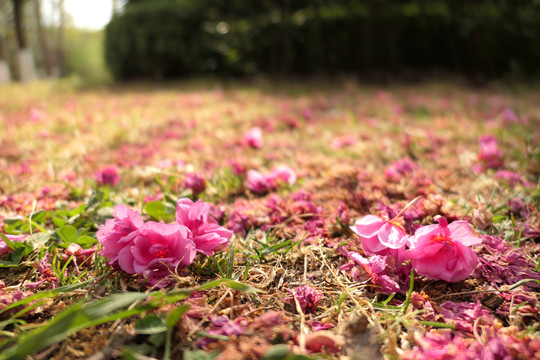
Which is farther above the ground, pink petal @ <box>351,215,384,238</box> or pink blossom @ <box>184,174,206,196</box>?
pink petal @ <box>351,215,384,238</box>

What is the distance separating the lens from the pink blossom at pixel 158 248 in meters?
1.06

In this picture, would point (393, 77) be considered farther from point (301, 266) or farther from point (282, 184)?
point (301, 266)

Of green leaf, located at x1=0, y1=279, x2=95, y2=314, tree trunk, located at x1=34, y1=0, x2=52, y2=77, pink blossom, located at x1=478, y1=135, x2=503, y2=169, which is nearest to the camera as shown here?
green leaf, located at x1=0, y1=279, x2=95, y2=314

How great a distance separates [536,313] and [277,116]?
3501mm

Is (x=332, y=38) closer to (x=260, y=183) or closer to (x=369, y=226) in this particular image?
(x=260, y=183)

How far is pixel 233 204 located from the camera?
188 cm

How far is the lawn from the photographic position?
93 centimetres

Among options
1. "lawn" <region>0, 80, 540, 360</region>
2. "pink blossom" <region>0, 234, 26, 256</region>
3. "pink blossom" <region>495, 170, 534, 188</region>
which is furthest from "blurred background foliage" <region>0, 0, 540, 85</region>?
"pink blossom" <region>0, 234, 26, 256</region>

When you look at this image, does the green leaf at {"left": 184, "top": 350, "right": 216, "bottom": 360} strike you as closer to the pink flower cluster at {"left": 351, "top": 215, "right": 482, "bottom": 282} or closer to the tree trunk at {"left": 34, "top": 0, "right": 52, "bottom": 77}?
the pink flower cluster at {"left": 351, "top": 215, "right": 482, "bottom": 282}

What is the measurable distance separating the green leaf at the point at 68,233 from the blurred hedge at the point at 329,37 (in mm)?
7580

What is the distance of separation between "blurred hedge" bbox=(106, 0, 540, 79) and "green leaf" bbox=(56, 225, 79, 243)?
7580 mm

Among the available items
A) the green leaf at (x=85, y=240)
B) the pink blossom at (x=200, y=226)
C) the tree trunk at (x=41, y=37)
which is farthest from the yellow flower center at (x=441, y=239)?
the tree trunk at (x=41, y=37)

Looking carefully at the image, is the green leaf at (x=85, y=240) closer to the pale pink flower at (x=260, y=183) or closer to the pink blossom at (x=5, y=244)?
the pink blossom at (x=5, y=244)

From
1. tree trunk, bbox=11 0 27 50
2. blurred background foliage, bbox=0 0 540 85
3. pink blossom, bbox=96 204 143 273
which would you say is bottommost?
pink blossom, bbox=96 204 143 273
